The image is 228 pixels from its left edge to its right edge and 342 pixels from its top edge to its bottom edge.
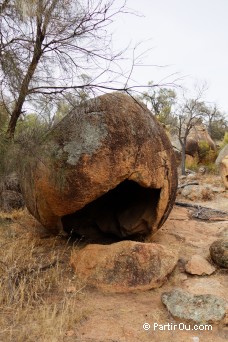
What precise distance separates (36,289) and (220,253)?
2415 mm

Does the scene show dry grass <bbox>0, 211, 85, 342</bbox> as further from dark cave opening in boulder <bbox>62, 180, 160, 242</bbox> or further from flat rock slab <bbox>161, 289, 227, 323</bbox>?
flat rock slab <bbox>161, 289, 227, 323</bbox>

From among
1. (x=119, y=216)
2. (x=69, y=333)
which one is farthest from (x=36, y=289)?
(x=119, y=216)

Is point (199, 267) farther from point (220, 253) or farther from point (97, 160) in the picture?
point (97, 160)

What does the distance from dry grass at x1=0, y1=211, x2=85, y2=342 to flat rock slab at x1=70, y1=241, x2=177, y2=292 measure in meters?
0.24

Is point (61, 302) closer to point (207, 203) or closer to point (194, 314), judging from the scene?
point (194, 314)

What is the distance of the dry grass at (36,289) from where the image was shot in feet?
10.3

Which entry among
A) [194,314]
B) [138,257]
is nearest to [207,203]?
[138,257]

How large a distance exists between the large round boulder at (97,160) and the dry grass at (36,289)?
1.66 feet

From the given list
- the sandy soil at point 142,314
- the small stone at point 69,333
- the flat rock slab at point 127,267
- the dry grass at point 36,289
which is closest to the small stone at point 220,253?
the sandy soil at point 142,314

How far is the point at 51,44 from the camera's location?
4.23m

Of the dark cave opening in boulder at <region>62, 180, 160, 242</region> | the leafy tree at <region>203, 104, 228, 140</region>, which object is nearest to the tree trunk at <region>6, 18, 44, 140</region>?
the dark cave opening in boulder at <region>62, 180, 160, 242</region>

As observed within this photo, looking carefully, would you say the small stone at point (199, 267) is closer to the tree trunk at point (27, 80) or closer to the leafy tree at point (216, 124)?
the tree trunk at point (27, 80)

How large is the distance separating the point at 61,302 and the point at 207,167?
14.3 meters

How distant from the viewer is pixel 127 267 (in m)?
4.28
